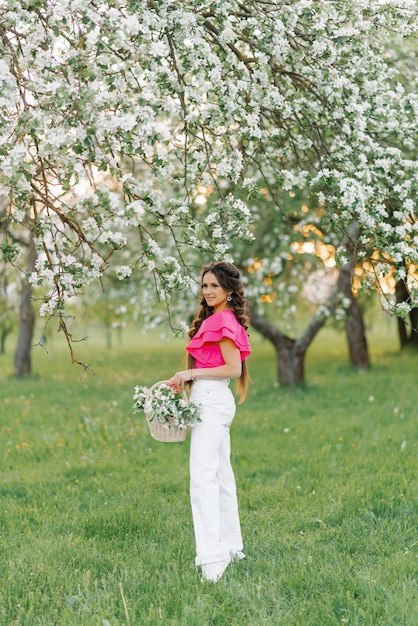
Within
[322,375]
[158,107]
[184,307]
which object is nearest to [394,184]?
[158,107]

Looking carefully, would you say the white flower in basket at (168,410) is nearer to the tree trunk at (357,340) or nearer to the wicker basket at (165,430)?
the wicker basket at (165,430)

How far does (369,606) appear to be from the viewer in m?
4.73

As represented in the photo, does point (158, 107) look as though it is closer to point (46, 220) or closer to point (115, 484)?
point (46, 220)

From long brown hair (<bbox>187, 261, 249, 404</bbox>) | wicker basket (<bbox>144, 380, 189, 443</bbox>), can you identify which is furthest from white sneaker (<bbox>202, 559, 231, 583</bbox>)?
long brown hair (<bbox>187, 261, 249, 404</bbox>)

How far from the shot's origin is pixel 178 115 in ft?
17.9

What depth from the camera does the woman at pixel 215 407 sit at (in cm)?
529

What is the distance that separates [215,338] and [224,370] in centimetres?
25

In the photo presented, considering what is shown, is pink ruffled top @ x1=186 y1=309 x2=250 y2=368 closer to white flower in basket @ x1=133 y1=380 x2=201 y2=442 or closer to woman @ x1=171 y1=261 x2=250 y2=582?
woman @ x1=171 y1=261 x2=250 y2=582

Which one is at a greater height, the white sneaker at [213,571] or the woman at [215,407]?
the woman at [215,407]

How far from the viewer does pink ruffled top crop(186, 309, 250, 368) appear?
5359mm

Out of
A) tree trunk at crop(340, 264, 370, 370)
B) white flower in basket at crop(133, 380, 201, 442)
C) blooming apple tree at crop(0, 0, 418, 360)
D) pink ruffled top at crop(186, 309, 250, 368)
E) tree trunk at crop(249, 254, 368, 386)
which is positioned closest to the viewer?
blooming apple tree at crop(0, 0, 418, 360)

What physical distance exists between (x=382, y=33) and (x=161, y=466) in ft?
17.7

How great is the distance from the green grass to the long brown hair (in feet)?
4.81

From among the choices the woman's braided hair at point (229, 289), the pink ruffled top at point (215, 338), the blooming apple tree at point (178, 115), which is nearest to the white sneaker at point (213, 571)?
the pink ruffled top at point (215, 338)
